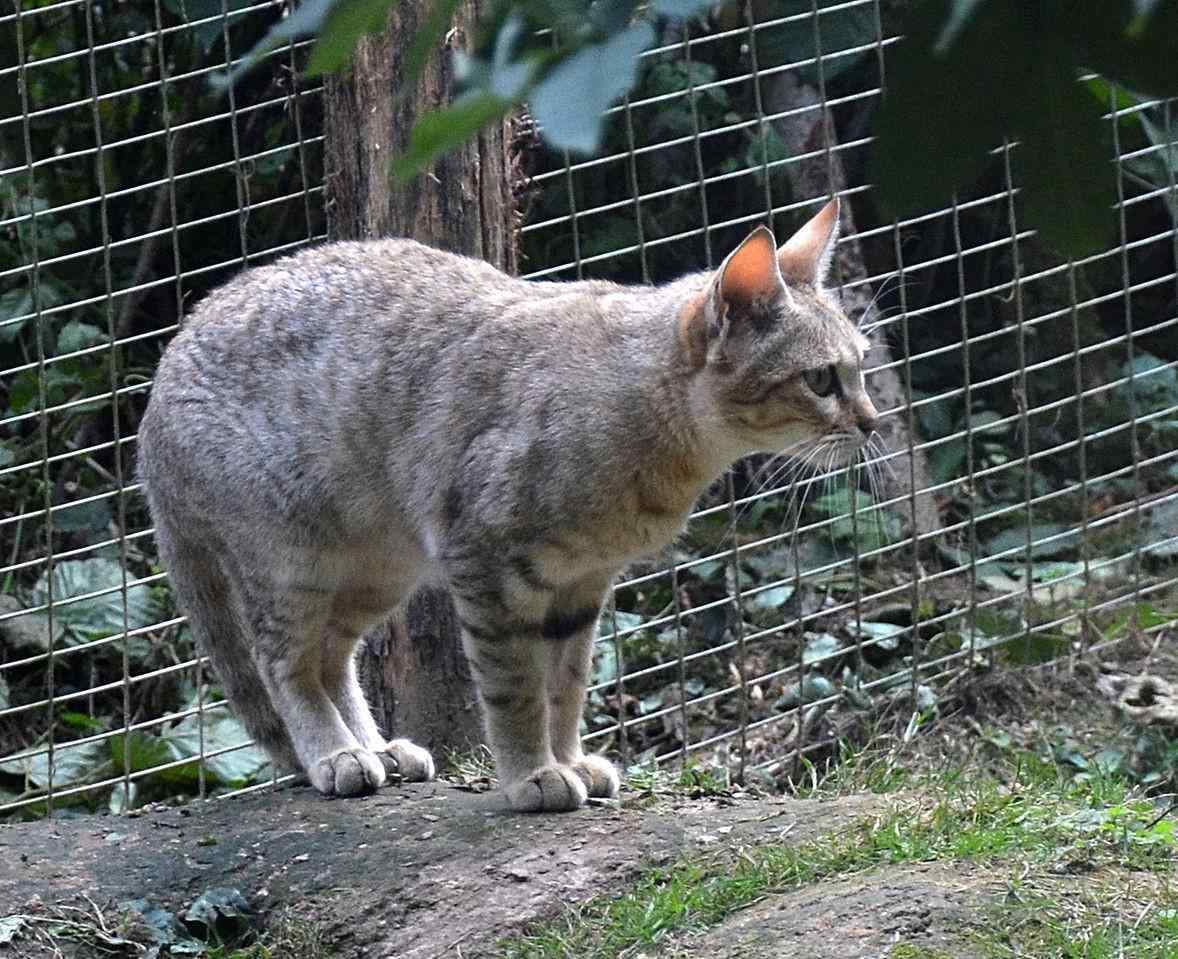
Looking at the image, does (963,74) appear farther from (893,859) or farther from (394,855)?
(394,855)

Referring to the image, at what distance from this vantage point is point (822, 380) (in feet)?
13.6

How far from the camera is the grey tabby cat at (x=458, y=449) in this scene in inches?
161

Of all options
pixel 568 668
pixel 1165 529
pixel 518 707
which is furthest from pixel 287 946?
pixel 1165 529

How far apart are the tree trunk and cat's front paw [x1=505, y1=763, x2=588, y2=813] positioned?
2.79ft

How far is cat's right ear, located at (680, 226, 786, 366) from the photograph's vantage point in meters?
3.93

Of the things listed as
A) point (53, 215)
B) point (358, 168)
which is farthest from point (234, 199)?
point (358, 168)

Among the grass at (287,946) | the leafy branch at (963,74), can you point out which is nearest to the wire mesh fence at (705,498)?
the grass at (287,946)

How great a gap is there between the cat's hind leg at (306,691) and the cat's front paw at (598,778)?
52 cm

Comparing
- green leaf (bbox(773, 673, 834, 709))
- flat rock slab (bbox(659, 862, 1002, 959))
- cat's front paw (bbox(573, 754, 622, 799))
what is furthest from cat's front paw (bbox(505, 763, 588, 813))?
green leaf (bbox(773, 673, 834, 709))

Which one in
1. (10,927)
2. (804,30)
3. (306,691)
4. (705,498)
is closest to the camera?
(804,30)

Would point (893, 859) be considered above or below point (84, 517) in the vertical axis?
below

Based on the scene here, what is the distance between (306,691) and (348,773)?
0.26 meters

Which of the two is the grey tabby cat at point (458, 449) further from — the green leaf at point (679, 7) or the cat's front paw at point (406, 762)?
the green leaf at point (679, 7)

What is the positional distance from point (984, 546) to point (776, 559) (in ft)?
2.39
